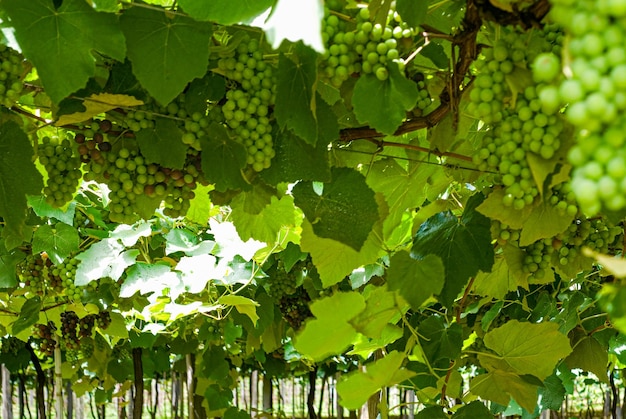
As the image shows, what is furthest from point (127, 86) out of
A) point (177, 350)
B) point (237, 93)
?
point (177, 350)

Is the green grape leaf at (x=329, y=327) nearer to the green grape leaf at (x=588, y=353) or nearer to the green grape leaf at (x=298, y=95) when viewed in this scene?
the green grape leaf at (x=298, y=95)

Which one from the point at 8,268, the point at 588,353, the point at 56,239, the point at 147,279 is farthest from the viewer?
the point at 8,268

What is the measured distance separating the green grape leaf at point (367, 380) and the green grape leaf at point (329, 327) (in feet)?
A: 0.20

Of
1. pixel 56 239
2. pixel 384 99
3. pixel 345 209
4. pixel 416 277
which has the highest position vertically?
pixel 56 239

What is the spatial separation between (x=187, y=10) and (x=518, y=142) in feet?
1.39

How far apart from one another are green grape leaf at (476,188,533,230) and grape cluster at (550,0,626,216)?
1.78ft

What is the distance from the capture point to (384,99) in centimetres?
96

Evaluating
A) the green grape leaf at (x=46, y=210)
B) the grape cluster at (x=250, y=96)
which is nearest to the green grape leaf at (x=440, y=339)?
the grape cluster at (x=250, y=96)

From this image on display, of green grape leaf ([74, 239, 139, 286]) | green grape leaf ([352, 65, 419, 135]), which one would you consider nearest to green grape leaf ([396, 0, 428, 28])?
green grape leaf ([352, 65, 419, 135])

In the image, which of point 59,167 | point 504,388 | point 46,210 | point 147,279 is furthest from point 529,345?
point 46,210

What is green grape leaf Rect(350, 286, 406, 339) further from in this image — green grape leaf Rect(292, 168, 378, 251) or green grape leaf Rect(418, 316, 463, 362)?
green grape leaf Rect(418, 316, 463, 362)

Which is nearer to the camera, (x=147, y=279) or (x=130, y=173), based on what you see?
(x=130, y=173)

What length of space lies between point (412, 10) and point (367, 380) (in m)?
0.58

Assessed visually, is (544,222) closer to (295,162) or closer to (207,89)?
(295,162)
